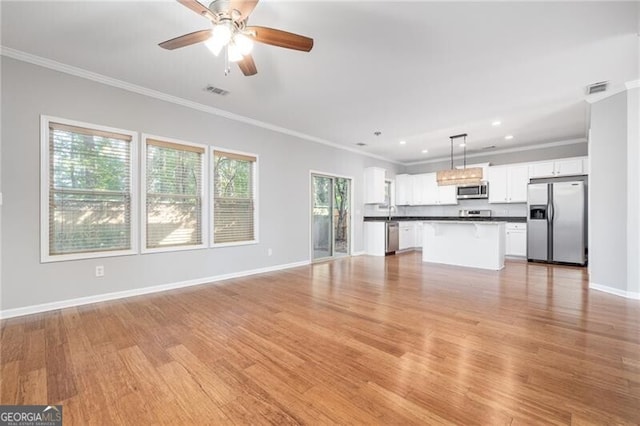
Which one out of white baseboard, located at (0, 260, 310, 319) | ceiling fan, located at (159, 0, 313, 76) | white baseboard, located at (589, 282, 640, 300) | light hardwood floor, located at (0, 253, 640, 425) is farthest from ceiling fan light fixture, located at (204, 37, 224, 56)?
white baseboard, located at (589, 282, 640, 300)

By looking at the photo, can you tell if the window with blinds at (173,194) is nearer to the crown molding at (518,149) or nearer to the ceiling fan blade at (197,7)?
the ceiling fan blade at (197,7)

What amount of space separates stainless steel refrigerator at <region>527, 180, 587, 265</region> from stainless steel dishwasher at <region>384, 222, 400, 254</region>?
2.94m

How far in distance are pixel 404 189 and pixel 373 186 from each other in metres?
1.80

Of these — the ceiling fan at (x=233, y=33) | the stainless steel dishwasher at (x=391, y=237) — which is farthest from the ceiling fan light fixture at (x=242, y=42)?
the stainless steel dishwasher at (x=391, y=237)

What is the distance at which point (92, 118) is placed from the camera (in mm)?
3385

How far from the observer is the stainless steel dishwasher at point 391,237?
7.33 metres

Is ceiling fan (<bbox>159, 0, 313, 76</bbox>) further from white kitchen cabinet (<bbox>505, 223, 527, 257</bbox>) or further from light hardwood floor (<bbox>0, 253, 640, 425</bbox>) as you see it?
white kitchen cabinet (<bbox>505, 223, 527, 257</bbox>)

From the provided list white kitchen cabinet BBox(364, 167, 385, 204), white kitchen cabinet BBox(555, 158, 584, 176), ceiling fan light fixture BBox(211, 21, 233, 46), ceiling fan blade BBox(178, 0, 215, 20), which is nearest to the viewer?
ceiling fan blade BBox(178, 0, 215, 20)

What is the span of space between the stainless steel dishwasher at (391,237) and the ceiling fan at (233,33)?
5739mm

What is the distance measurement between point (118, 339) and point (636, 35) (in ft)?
18.0

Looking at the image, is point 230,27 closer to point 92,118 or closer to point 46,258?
point 92,118

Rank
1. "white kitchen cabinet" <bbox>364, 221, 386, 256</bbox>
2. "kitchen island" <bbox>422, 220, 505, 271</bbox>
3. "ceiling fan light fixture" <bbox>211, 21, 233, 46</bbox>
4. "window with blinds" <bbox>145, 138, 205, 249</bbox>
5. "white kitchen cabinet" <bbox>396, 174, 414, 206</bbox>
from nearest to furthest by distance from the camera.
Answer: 1. "ceiling fan light fixture" <bbox>211, 21, 233, 46</bbox>
2. "window with blinds" <bbox>145, 138, 205, 249</bbox>
3. "kitchen island" <bbox>422, 220, 505, 271</bbox>
4. "white kitchen cabinet" <bbox>364, 221, 386, 256</bbox>
5. "white kitchen cabinet" <bbox>396, 174, 414, 206</bbox>

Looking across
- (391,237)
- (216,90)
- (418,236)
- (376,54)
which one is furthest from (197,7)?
(418,236)

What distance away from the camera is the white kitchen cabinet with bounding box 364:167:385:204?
755cm
